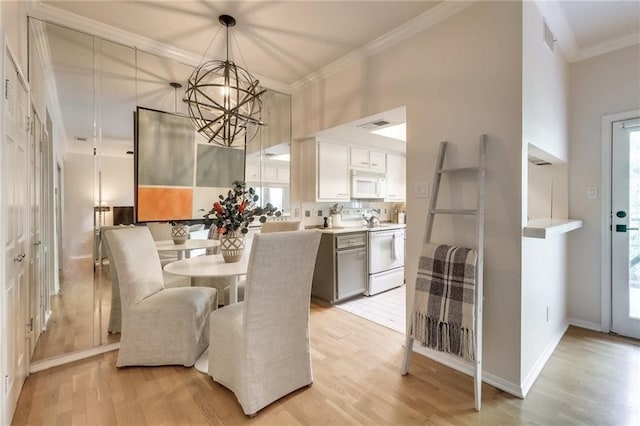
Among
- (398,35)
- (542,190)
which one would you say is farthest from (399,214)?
(398,35)

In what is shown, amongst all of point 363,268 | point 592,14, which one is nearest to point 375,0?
point 592,14

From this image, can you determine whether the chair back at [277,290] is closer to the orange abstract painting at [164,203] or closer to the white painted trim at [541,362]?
the white painted trim at [541,362]

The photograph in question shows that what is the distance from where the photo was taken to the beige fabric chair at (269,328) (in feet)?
5.46

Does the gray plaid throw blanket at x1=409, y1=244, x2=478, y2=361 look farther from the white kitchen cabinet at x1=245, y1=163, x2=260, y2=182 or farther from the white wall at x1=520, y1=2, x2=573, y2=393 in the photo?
the white kitchen cabinet at x1=245, y1=163, x2=260, y2=182

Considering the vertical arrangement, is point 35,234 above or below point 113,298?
above

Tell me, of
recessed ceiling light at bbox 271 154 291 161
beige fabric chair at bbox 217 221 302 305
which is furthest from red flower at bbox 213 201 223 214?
recessed ceiling light at bbox 271 154 291 161

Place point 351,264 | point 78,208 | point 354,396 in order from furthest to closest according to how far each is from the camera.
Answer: point 351,264
point 78,208
point 354,396

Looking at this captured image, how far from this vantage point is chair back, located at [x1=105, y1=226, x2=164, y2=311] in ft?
7.07

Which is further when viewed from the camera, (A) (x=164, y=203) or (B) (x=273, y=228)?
(B) (x=273, y=228)

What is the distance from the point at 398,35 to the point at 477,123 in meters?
1.12

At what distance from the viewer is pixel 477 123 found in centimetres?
207

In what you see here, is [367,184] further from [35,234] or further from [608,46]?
[35,234]

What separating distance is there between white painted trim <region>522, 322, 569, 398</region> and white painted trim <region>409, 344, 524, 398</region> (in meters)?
0.06

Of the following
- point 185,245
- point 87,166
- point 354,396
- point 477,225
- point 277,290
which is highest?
point 87,166
